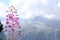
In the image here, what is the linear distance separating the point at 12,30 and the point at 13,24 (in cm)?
54

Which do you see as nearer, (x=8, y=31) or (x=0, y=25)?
(x=8, y=31)

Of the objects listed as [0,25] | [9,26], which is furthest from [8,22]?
[0,25]

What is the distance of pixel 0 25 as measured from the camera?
3303 cm

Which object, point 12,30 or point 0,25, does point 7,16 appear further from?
point 0,25

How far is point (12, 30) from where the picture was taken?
18.6 metres

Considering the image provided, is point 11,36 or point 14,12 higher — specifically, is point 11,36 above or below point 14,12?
below


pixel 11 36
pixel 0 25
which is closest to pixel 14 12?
pixel 11 36

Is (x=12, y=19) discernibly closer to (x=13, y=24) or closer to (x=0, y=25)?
(x=13, y=24)

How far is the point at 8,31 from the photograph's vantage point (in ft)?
61.1

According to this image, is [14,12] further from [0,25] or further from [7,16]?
[0,25]

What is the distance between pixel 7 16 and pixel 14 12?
70 cm

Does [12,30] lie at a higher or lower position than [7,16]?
lower

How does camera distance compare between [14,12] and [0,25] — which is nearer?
[14,12]

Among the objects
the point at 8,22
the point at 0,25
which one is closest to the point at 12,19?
the point at 8,22
